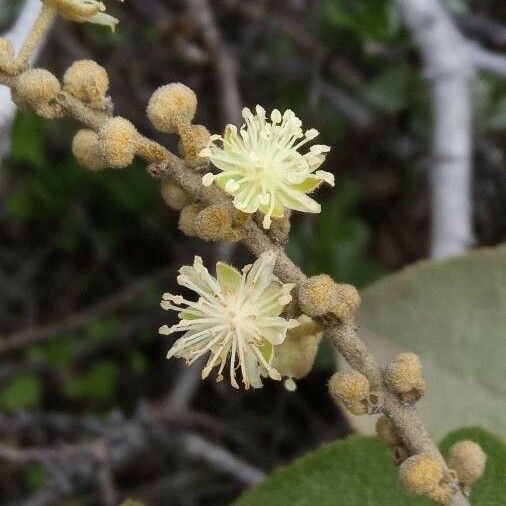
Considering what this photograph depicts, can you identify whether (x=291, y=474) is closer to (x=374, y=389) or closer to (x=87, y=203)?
(x=374, y=389)

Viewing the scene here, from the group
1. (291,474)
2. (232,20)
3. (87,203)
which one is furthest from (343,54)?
(291,474)

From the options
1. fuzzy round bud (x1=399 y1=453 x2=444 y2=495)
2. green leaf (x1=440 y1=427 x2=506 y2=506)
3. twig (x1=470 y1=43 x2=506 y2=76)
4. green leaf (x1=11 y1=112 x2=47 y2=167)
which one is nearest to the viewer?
fuzzy round bud (x1=399 y1=453 x2=444 y2=495)

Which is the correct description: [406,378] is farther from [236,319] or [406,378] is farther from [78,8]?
[78,8]

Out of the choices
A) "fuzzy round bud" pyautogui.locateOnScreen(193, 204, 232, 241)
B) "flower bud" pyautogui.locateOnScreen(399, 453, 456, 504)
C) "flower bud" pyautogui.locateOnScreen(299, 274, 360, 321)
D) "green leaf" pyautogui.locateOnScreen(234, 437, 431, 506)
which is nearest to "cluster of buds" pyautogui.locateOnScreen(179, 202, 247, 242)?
"fuzzy round bud" pyautogui.locateOnScreen(193, 204, 232, 241)

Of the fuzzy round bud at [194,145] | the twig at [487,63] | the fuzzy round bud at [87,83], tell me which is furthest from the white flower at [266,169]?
the twig at [487,63]

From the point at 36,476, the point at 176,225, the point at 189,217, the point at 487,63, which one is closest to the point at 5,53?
the point at 189,217

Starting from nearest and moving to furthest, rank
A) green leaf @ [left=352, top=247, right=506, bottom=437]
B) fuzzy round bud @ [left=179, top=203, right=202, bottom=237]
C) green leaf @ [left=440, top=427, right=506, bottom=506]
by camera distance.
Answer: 1. fuzzy round bud @ [left=179, top=203, right=202, bottom=237]
2. green leaf @ [left=440, top=427, right=506, bottom=506]
3. green leaf @ [left=352, top=247, right=506, bottom=437]

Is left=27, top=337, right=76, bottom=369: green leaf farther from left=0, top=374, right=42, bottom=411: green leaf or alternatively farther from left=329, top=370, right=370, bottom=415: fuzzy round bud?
left=329, top=370, right=370, bottom=415: fuzzy round bud

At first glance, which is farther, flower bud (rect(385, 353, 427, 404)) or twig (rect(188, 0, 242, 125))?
twig (rect(188, 0, 242, 125))
